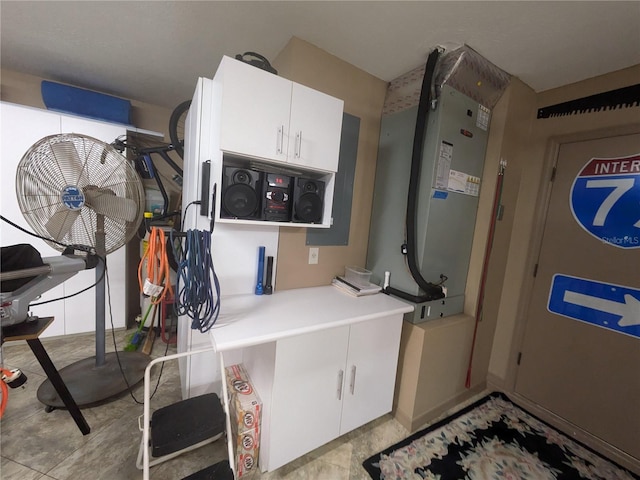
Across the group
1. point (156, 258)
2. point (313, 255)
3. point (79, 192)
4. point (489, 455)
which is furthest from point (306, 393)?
point (79, 192)

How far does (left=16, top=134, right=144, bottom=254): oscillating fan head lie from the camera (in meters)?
1.38

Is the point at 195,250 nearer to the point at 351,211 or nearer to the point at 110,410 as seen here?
the point at 351,211

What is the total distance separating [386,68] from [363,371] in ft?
7.08

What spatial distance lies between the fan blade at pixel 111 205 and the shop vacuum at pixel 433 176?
1.78m

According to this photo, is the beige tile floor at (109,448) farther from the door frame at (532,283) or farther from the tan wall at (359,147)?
the door frame at (532,283)

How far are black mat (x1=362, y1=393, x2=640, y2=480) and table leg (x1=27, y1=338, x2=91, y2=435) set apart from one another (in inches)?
69.5

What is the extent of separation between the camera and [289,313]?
139 cm

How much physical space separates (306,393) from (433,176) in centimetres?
154

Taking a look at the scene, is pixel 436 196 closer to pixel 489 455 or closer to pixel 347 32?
pixel 347 32

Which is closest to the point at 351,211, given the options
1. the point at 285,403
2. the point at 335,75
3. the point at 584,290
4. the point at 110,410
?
the point at 335,75

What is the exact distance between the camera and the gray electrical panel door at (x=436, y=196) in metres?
1.66

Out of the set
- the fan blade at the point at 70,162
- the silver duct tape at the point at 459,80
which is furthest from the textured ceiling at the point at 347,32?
the fan blade at the point at 70,162

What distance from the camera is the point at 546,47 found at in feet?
5.06

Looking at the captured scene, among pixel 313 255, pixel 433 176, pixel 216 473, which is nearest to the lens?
pixel 216 473
